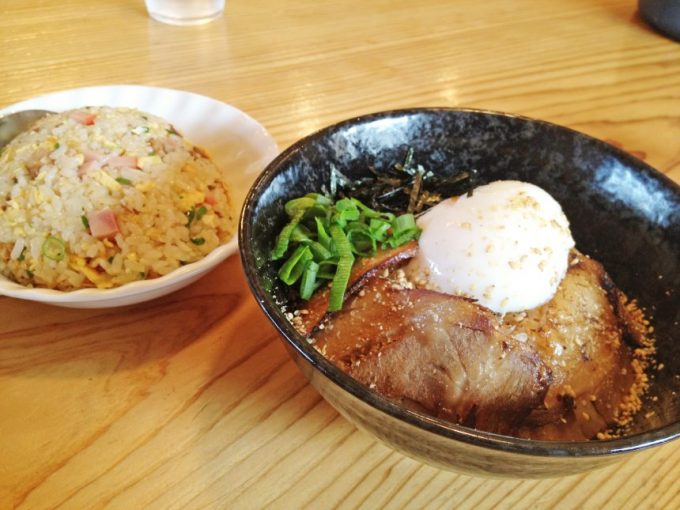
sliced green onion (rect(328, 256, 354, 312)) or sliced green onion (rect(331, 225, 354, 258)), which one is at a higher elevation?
sliced green onion (rect(331, 225, 354, 258))

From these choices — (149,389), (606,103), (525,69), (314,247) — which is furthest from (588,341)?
(525,69)

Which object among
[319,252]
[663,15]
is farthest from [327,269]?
[663,15]

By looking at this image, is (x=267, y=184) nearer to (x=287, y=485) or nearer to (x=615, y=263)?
Result: (x=287, y=485)

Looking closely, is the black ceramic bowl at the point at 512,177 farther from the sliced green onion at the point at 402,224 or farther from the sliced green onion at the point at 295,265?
the sliced green onion at the point at 402,224

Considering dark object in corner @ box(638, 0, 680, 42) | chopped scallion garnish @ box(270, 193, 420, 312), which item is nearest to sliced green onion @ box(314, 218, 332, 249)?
chopped scallion garnish @ box(270, 193, 420, 312)

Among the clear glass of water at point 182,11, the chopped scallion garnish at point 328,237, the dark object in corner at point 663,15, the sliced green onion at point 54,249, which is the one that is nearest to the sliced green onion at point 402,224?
the chopped scallion garnish at point 328,237

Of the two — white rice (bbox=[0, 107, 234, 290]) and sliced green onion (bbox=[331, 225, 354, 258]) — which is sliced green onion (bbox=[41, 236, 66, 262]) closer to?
white rice (bbox=[0, 107, 234, 290])
